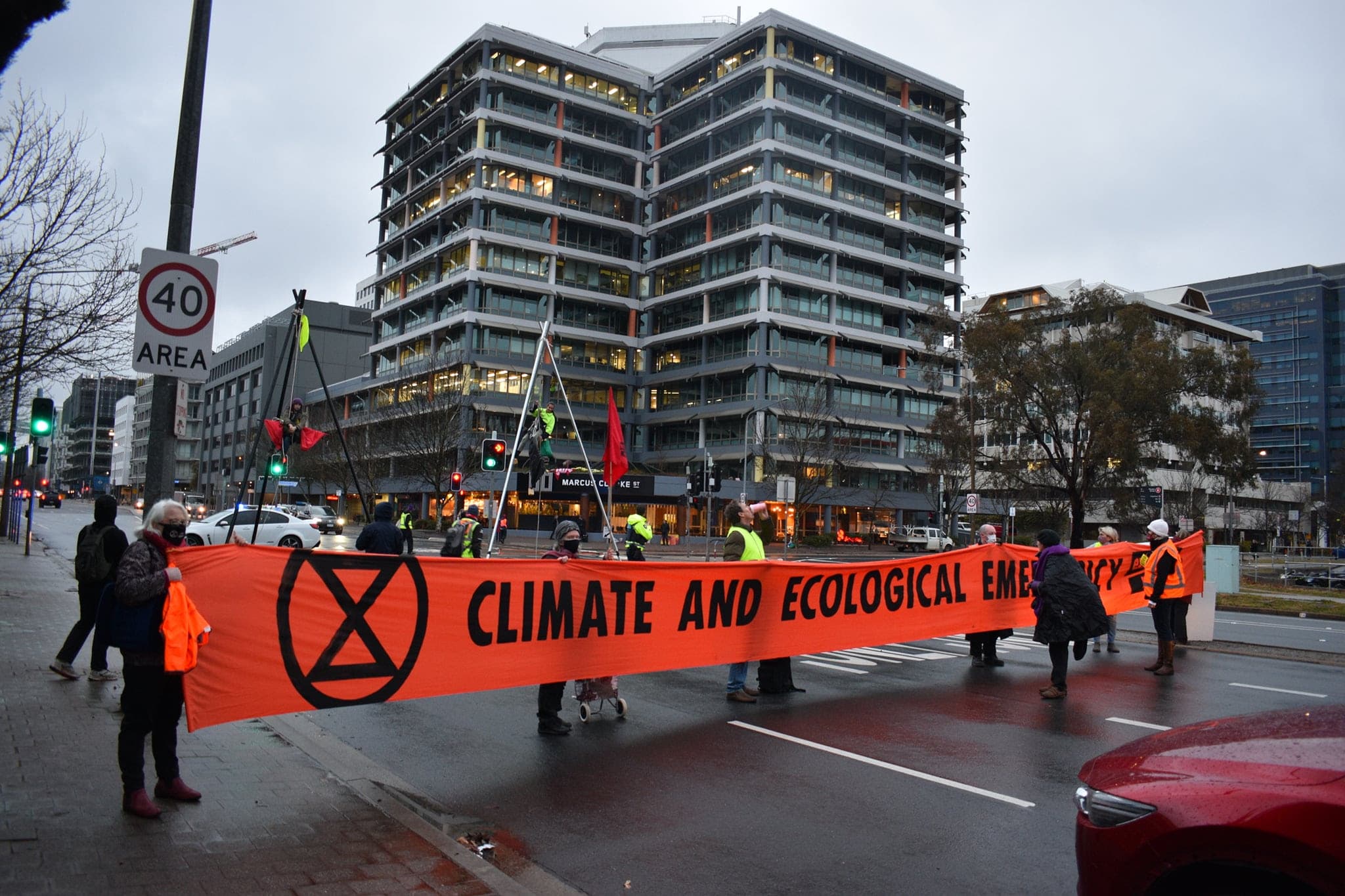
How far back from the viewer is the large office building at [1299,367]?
5325 inches

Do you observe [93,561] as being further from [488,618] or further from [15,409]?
[15,409]

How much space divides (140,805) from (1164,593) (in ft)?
39.5

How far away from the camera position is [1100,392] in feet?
128

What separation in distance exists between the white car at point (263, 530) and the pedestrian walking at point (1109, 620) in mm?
24385

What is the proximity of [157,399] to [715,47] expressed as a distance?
76368 mm

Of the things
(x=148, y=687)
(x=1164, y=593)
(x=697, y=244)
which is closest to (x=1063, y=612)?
(x=1164, y=593)

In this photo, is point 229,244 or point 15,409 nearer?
point 15,409

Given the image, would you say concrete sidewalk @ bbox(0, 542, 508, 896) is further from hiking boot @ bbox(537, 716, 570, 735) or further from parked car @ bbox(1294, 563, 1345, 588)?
parked car @ bbox(1294, 563, 1345, 588)

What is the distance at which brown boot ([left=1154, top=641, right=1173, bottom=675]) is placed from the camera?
12062 mm

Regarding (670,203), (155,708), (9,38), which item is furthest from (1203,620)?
(670,203)

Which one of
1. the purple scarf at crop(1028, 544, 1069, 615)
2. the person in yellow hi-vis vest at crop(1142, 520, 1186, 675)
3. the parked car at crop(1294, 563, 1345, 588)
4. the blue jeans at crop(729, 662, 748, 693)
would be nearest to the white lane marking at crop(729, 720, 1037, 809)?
the blue jeans at crop(729, 662, 748, 693)

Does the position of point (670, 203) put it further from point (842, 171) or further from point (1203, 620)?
point (1203, 620)

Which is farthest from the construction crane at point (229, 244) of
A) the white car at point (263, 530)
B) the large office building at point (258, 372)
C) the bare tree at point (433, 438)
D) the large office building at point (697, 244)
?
the white car at point (263, 530)

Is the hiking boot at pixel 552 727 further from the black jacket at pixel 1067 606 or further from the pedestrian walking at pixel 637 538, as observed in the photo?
the black jacket at pixel 1067 606
